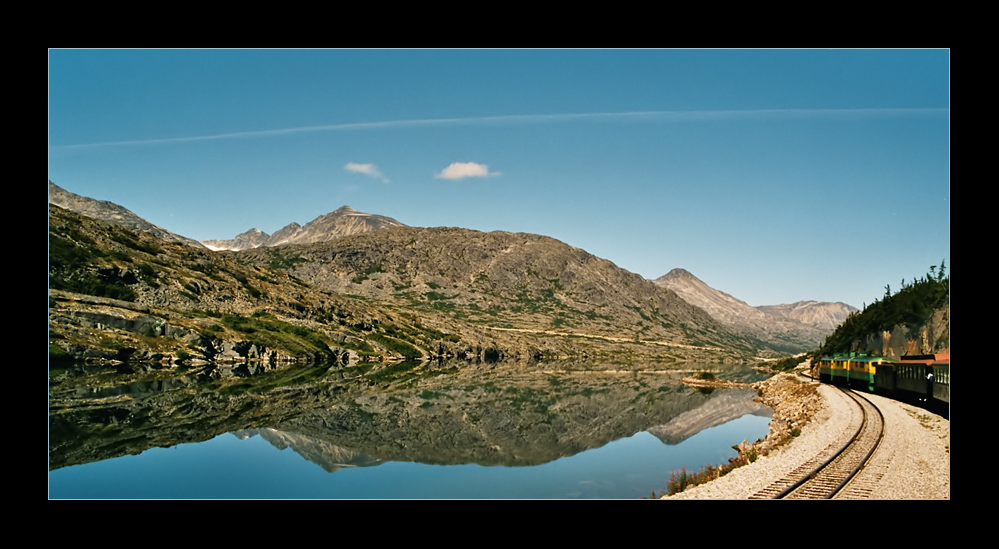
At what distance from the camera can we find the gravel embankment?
82.1 ft

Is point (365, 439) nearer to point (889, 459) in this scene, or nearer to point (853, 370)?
point (889, 459)

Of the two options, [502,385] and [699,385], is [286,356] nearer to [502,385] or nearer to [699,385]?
[502,385]

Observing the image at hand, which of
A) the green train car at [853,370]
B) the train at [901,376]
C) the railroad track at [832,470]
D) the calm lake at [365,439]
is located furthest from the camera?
the green train car at [853,370]

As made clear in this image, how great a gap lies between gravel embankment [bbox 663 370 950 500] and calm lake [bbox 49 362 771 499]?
4.60m

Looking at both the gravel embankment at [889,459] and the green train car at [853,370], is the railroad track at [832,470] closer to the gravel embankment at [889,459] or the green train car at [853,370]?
the gravel embankment at [889,459]

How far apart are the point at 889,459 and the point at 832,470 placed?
467 centimetres

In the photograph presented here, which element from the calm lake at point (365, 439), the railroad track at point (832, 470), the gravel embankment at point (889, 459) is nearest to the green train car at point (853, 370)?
the calm lake at point (365, 439)

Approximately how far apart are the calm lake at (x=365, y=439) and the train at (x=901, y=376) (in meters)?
12.6

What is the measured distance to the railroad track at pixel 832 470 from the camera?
2427cm

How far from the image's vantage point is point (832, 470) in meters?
28.2

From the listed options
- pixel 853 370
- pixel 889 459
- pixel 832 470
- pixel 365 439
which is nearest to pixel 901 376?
pixel 853 370

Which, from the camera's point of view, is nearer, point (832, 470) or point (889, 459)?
point (832, 470)
